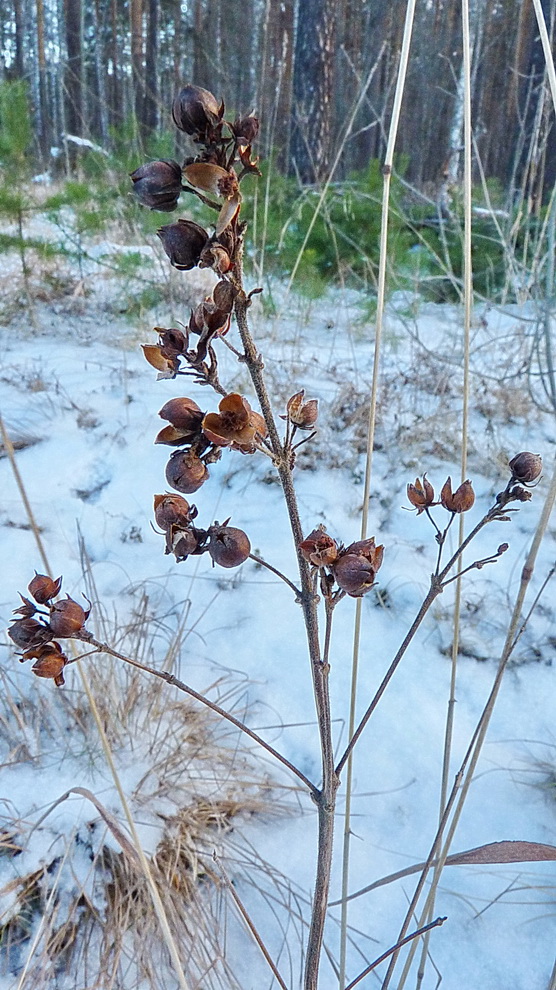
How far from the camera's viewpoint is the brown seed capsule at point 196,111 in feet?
0.91

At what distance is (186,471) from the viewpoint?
31 cm

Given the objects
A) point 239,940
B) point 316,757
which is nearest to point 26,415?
point 316,757

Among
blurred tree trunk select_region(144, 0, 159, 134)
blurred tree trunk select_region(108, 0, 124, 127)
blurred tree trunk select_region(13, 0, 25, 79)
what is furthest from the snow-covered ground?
blurred tree trunk select_region(13, 0, 25, 79)

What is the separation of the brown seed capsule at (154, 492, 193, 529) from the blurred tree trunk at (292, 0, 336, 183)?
4.24 meters

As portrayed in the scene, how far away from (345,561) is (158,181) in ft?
0.65

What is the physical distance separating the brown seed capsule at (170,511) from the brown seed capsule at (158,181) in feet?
0.46

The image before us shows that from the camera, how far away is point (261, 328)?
8.38 feet

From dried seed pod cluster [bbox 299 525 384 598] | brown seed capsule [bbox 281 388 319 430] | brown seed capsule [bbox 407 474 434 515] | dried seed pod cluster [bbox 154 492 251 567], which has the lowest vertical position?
dried seed pod cluster [bbox 299 525 384 598]

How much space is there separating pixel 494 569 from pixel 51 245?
2425mm

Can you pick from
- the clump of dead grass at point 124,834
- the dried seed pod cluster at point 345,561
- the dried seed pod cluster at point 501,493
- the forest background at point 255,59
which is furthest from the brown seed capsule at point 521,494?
the forest background at point 255,59

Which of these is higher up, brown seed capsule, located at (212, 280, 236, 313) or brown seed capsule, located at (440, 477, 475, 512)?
brown seed capsule, located at (212, 280, 236, 313)

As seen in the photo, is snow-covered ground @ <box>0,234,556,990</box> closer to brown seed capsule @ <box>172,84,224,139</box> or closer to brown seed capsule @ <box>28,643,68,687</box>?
brown seed capsule @ <box>28,643,68,687</box>

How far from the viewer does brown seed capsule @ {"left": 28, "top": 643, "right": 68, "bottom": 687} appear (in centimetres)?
34

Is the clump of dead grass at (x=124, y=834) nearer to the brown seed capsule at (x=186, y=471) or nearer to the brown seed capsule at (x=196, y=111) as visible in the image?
the brown seed capsule at (x=186, y=471)
